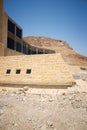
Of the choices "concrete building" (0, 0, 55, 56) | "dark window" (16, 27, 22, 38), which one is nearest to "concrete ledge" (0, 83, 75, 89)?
"concrete building" (0, 0, 55, 56)

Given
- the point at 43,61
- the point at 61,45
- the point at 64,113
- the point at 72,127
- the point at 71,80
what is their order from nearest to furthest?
the point at 72,127, the point at 64,113, the point at 71,80, the point at 43,61, the point at 61,45

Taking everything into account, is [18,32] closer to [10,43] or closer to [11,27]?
[11,27]

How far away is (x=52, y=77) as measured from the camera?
1550cm

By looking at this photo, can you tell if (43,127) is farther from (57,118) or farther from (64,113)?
(64,113)

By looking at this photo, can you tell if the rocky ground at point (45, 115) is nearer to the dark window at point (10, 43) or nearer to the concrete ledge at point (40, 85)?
the concrete ledge at point (40, 85)

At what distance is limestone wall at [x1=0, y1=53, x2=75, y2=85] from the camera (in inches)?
603

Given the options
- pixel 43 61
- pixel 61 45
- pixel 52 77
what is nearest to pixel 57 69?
pixel 52 77

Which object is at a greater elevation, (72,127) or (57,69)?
(57,69)

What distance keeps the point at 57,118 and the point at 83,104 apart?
Result: 2906mm

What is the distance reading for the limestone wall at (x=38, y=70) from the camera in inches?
603

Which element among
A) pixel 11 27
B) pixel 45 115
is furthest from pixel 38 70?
pixel 11 27

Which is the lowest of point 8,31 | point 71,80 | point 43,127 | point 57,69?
point 43,127

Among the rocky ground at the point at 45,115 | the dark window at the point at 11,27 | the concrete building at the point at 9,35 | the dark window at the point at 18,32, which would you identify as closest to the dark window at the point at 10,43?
the concrete building at the point at 9,35

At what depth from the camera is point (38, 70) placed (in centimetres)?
1653
